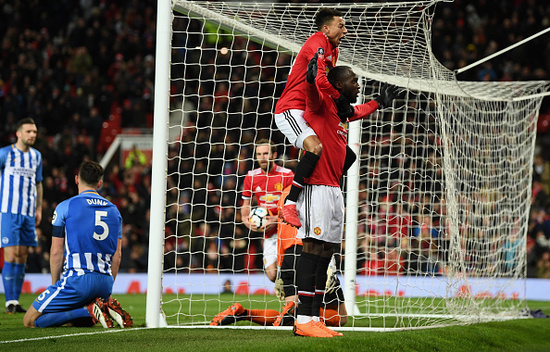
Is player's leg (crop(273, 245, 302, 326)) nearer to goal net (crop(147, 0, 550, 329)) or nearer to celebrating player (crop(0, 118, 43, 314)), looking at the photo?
goal net (crop(147, 0, 550, 329))

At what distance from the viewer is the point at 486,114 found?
27.7ft

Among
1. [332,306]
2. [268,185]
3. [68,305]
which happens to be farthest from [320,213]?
[268,185]

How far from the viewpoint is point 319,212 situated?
451 centimetres

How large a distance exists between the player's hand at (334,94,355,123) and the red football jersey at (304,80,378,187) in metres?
0.07

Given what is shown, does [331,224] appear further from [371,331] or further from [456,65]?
[456,65]

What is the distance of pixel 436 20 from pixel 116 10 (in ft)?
28.3

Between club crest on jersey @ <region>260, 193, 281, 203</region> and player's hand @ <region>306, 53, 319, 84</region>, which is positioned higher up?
player's hand @ <region>306, 53, 319, 84</region>

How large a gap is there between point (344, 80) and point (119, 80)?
1344 centimetres

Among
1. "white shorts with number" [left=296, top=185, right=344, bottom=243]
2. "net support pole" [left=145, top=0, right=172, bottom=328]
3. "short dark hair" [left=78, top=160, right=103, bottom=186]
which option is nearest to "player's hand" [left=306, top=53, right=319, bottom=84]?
"white shorts with number" [left=296, top=185, right=344, bottom=243]

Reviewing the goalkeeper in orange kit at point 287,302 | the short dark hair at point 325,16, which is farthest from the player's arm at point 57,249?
the short dark hair at point 325,16

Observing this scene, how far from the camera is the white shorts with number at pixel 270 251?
687cm

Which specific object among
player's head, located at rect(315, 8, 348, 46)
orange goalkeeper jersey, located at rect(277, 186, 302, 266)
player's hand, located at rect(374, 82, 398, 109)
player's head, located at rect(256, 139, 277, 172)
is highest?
player's head, located at rect(315, 8, 348, 46)

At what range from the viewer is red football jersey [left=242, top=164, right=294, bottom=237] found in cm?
700

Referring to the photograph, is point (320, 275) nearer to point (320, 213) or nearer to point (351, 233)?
point (320, 213)
